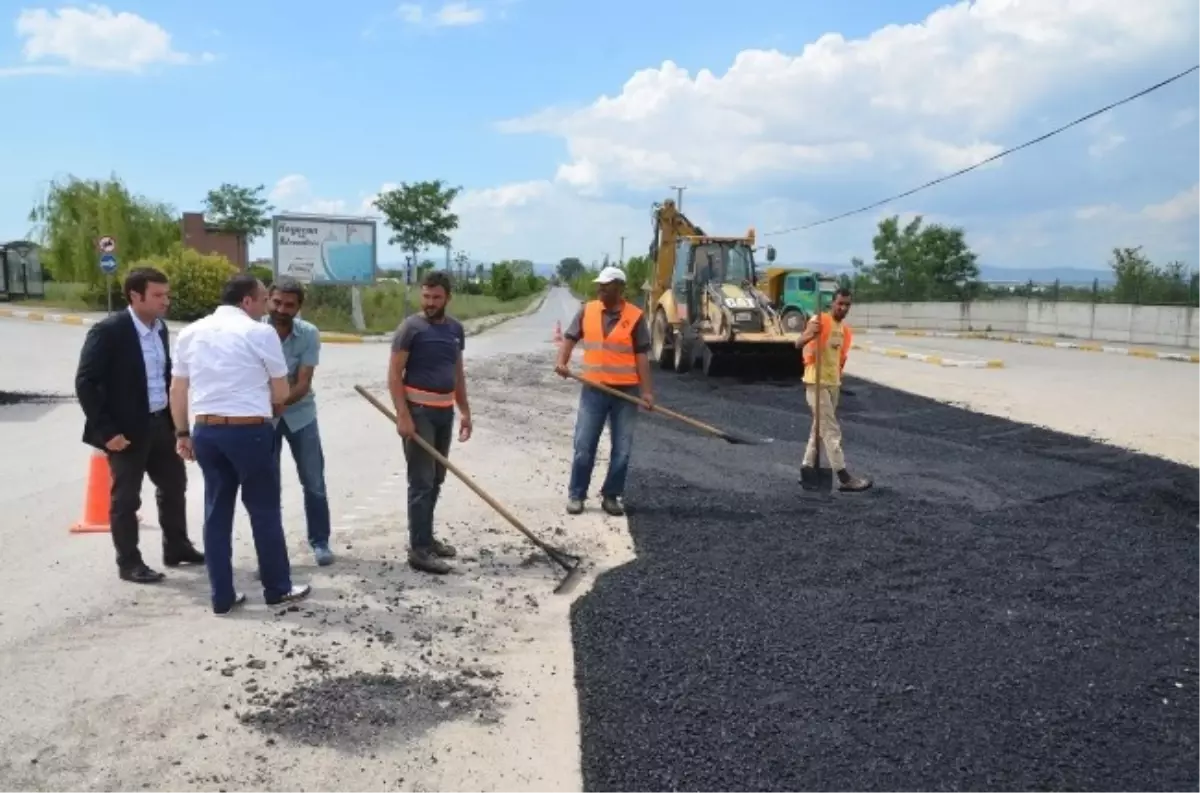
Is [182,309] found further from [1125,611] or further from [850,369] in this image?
[1125,611]

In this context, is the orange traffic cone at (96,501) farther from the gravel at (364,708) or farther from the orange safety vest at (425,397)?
the gravel at (364,708)

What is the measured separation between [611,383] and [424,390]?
174 cm

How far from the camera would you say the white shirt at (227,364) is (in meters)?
4.52

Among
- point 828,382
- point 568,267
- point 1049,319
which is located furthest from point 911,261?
point 568,267

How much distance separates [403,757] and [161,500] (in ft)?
8.94

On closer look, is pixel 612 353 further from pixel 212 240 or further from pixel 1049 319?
pixel 212 240

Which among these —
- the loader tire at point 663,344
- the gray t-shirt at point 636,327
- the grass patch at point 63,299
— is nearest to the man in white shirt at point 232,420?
the gray t-shirt at point 636,327

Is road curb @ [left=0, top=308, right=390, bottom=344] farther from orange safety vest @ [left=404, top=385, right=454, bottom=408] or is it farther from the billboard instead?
orange safety vest @ [left=404, top=385, right=454, bottom=408]

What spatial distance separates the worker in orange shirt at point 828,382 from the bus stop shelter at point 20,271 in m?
37.7

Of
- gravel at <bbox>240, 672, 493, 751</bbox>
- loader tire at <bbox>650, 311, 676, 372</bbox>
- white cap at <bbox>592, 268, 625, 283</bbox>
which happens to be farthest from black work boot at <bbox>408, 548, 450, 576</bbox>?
loader tire at <bbox>650, 311, 676, 372</bbox>

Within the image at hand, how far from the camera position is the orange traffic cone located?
19.8ft

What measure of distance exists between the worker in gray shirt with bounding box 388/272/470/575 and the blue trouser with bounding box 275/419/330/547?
49 centimetres

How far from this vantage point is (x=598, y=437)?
271 inches

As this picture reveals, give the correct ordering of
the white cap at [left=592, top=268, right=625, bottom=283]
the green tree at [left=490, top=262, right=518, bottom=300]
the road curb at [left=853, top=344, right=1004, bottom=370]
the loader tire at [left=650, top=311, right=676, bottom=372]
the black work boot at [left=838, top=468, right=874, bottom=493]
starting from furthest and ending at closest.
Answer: the green tree at [left=490, top=262, right=518, bottom=300] < the road curb at [left=853, top=344, right=1004, bottom=370] < the loader tire at [left=650, top=311, right=676, bottom=372] < the black work boot at [left=838, top=468, right=874, bottom=493] < the white cap at [left=592, top=268, right=625, bottom=283]
